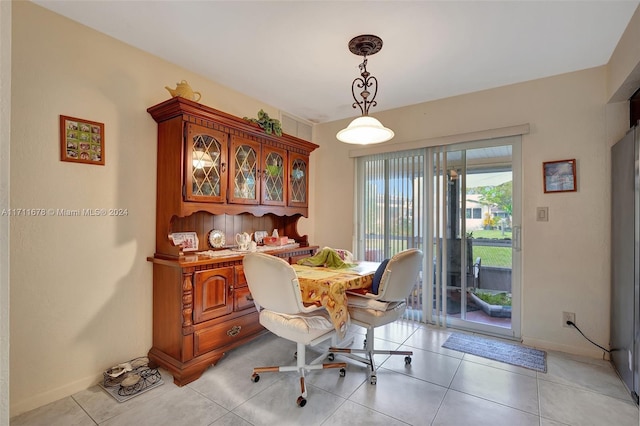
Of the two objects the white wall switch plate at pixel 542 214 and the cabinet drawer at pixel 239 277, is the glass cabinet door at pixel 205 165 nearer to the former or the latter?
the cabinet drawer at pixel 239 277

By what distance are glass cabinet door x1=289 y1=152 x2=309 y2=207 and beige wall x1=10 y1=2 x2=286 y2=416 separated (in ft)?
4.66

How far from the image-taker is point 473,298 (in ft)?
10.6

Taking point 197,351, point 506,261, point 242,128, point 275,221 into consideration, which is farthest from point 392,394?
point 242,128

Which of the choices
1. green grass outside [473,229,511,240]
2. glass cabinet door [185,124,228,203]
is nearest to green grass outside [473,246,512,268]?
green grass outside [473,229,511,240]

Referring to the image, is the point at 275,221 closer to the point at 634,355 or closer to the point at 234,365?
the point at 234,365

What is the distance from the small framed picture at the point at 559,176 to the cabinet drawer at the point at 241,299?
9.69 feet

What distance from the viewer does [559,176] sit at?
8.96ft

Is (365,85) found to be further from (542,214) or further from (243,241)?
(542,214)

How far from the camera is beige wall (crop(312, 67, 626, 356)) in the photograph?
2.58 metres

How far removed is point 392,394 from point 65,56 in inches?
127

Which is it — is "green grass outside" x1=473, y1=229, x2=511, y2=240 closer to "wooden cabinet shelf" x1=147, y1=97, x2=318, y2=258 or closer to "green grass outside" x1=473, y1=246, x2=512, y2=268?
"green grass outside" x1=473, y1=246, x2=512, y2=268

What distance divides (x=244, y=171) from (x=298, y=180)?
0.85 m

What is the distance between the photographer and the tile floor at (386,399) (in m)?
1.79

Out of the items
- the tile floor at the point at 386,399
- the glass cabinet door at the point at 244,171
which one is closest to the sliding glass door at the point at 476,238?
the tile floor at the point at 386,399
